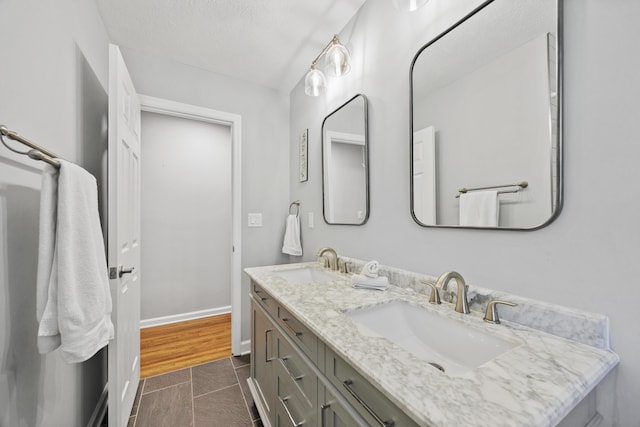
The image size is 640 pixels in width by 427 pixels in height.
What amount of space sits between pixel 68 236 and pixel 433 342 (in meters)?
1.24

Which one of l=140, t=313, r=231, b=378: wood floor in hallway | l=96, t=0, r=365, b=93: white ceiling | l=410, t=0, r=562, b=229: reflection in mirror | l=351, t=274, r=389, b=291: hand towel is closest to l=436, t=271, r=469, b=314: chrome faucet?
l=410, t=0, r=562, b=229: reflection in mirror

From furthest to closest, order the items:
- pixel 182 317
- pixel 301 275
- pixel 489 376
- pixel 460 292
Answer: pixel 182 317, pixel 301 275, pixel 460 292, pixel 489 376

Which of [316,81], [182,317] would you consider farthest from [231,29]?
[182,317]

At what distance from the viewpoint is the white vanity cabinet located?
0.61 meters

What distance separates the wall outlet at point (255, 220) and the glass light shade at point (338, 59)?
1384 millimetres

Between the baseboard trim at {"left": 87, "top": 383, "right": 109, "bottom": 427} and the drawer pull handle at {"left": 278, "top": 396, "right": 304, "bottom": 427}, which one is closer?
the drawer pull handle at {"left": 278, "top": 396, "right": 304, "bottom": 427}

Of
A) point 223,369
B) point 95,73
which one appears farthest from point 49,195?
point 223,369

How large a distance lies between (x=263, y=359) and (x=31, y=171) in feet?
4.26

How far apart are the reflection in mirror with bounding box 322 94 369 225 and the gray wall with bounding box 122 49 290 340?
27.9 inches

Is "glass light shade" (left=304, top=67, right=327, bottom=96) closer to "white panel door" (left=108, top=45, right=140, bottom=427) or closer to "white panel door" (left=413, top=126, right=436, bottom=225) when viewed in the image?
"white panel door" (left=413, top=126, right=436, bottom=225)

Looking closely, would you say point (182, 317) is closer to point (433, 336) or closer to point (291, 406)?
point (291, 406)

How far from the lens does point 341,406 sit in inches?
27.2

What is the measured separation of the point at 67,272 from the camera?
76 cm

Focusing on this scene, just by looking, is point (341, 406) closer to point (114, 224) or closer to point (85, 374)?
point (114, 224)
